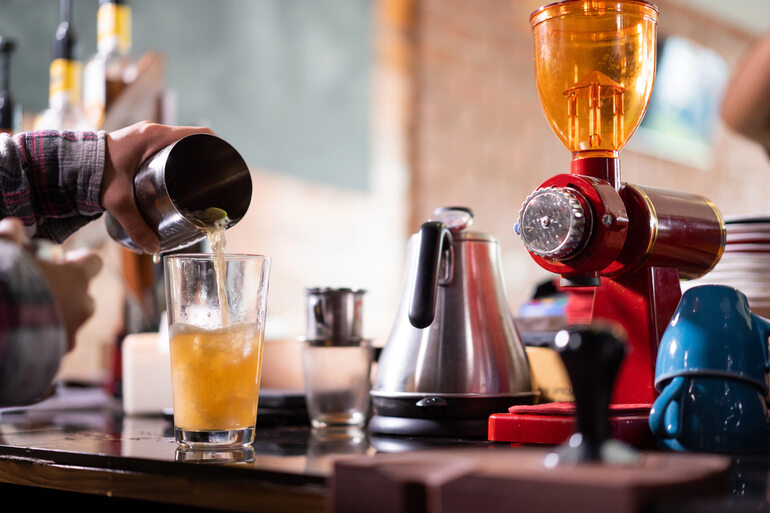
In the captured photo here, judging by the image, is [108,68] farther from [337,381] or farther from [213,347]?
[213,347]

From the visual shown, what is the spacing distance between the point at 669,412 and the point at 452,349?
0.26m

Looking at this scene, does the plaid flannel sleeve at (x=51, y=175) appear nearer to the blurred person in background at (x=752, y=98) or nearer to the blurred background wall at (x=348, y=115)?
the blurred person in background at (x=752, y=98)

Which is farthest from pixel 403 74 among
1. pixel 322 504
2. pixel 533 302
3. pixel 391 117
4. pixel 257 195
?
pixel 322 504

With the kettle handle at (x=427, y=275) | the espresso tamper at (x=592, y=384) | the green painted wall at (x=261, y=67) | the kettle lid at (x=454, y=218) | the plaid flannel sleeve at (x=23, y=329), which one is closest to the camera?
the espresso tamper at (x=592, y=384)

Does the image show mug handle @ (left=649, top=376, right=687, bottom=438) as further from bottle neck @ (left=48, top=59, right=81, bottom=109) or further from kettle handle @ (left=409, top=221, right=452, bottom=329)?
bottle neck @ (left=48, top=59, right=81, bottom=109)

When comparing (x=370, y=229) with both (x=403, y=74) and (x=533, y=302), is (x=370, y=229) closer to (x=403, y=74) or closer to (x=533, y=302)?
(x=403, y=74)

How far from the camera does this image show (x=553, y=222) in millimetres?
820

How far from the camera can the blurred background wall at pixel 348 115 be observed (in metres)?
3.14

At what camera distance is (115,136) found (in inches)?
39.3

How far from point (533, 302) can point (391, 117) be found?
258cm

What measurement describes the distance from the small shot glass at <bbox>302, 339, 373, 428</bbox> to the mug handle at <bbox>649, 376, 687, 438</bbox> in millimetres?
419

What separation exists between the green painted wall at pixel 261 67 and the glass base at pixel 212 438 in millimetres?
2095

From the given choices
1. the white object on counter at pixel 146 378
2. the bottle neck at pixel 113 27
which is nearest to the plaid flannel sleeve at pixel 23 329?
the white object on counter at pixel 146 378

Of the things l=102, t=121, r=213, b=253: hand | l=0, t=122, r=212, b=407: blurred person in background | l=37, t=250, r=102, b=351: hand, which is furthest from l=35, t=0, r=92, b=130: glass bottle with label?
l=102, t=121, r=213, b=253: hand
